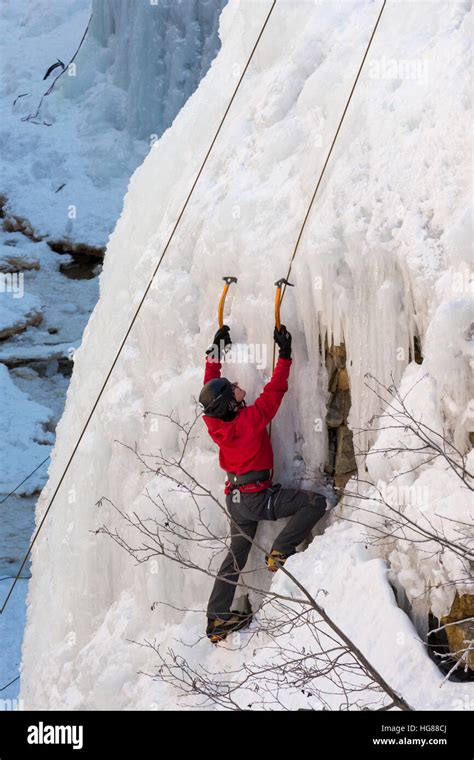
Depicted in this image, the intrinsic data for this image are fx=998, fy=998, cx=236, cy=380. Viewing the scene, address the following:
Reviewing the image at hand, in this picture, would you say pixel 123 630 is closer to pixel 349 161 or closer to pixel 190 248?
pixel 190 248

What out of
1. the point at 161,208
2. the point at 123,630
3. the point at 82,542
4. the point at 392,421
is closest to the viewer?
the point at 392,421

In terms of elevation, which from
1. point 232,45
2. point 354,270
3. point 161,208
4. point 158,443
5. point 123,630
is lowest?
point 123,630

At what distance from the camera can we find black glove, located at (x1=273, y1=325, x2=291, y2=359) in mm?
4656

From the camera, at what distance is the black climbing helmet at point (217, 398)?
4590 millimetres

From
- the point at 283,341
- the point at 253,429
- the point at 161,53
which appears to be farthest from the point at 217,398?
the point at 161,53

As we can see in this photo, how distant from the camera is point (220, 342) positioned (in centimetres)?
506

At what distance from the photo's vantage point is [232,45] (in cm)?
668

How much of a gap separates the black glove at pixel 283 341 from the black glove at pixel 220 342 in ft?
1.37

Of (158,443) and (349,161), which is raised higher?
(349,161)

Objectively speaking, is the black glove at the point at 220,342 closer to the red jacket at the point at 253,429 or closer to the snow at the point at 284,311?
the snow at the point at 284,311

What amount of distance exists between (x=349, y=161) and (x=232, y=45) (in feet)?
7.48

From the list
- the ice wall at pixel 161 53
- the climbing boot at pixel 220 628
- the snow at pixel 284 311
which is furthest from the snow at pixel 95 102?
the climbing boot at pixel 220 628

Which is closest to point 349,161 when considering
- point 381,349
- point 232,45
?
point 381,349
